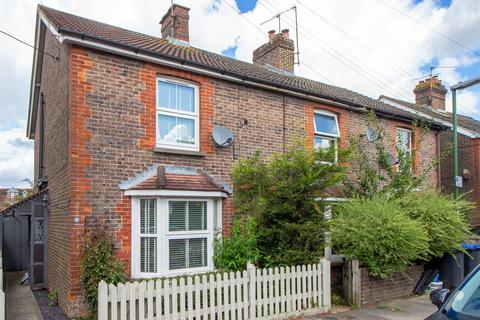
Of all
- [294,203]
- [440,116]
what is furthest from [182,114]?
[440,116]

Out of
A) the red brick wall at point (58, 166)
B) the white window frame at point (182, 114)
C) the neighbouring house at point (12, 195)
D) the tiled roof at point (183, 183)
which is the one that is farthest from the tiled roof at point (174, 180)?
the neighbouring house at point (12, 195)

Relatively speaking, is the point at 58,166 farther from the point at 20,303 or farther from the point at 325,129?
the point at 325,129

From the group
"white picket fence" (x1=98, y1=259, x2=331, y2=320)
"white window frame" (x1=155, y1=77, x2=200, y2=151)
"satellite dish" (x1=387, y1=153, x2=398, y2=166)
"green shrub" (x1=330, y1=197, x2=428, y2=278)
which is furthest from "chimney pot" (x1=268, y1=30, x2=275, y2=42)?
"white picket fence" (x1=98, y1=259, x2=331, y2=320)

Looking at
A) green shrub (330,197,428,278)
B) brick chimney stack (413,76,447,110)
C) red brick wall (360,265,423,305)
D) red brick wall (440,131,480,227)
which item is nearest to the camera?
green shrub (330,197,428,278)

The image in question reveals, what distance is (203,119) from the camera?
29.7 feet

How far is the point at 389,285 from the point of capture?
8734mm

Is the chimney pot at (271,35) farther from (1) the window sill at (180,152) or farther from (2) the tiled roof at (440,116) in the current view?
(1) the window sill at (180,152)

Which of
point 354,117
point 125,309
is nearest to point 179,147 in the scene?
point 125,309

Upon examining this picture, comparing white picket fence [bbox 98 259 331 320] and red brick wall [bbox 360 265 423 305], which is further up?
white picket fence [bbox 98 259 331 320]

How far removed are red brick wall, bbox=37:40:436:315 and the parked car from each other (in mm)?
5592

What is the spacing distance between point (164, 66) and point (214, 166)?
7.93ft

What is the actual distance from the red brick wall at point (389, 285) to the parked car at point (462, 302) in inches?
174

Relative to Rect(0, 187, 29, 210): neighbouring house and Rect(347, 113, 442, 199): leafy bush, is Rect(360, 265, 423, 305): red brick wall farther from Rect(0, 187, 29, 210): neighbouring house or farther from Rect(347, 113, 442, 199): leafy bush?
Rect(0, 187, 29, 210): neighbouring house

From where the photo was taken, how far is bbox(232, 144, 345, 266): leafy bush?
781 cm
